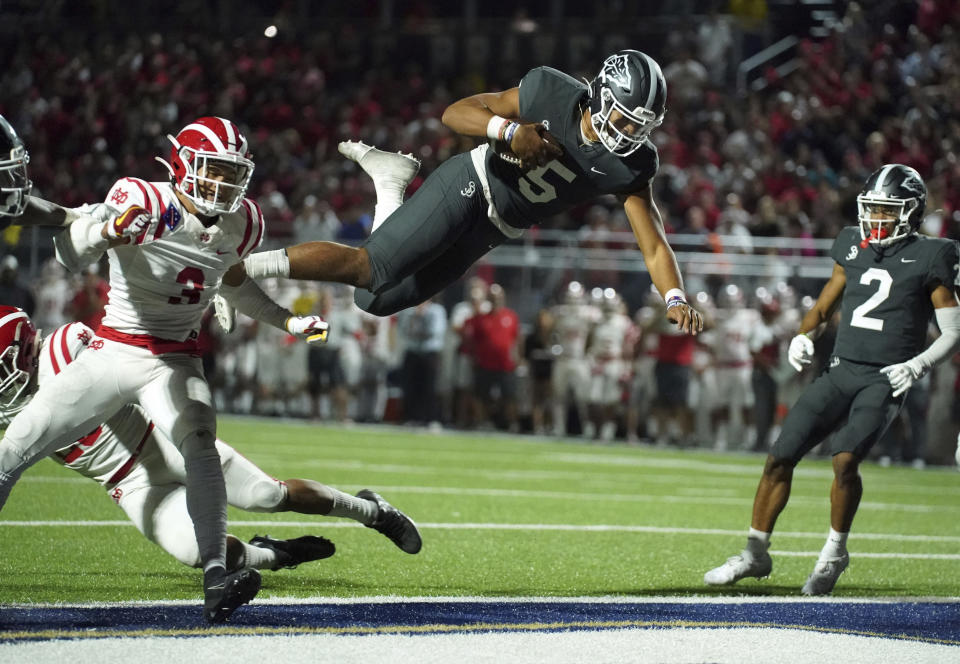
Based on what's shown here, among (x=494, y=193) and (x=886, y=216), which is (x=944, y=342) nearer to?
(x=886, y=216)

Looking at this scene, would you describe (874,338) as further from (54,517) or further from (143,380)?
(54,517)

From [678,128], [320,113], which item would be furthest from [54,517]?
[320,113]

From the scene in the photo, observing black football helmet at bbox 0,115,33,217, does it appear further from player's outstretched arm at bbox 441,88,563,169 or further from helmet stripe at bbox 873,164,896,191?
helmet stripe at bbox 873,164,896,191

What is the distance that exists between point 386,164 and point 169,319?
1273mm

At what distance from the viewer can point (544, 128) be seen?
15.9 ft

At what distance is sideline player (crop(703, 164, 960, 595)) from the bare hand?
125cm

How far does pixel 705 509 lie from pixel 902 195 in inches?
136

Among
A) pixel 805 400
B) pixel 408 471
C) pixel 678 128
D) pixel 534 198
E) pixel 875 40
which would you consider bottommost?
pixel 408 471

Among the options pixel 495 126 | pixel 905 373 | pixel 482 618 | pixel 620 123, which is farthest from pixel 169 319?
pixel 905 373

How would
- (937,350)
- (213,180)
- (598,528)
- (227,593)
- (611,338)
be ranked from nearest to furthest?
(227,593), (213,180), (937,350), (598,528), (611,338)

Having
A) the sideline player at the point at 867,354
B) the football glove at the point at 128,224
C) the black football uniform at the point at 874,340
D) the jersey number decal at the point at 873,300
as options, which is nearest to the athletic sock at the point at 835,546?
the sideline player at the point at 867,354

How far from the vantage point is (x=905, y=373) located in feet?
18.6

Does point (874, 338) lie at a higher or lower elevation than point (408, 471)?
higher

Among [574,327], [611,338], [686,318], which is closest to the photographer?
[686,318]
